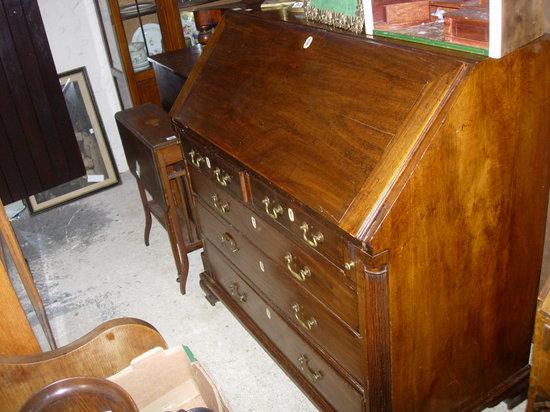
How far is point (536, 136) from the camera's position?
5.04 ft

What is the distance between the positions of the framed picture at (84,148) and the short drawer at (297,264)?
2.03m

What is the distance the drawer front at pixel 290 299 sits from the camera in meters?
1.64

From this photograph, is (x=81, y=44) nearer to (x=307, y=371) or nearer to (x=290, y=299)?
(x=290, y=299)

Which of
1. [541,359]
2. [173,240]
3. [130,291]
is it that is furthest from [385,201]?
[130,291]

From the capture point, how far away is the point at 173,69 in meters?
2.65

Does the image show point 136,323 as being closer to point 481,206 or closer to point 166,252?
point 481,206

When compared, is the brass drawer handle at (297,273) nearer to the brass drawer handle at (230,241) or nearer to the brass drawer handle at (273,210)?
the brass drawer handle at (273,210)

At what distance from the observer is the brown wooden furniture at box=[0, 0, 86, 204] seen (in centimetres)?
326

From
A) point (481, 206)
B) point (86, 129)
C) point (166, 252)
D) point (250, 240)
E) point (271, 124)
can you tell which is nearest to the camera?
point (481, 206)

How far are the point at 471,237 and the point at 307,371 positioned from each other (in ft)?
2.67

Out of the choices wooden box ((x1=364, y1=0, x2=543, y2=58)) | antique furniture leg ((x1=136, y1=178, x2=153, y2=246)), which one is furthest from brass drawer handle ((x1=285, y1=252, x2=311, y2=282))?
antique furniture leg ((x1=136, y1=178, x2=153, y2=246))

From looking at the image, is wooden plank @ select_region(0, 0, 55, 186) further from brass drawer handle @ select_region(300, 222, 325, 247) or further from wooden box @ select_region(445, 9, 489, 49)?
wooden box @ select_region(445, 9, 489, 49)

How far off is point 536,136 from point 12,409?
5.30 feet

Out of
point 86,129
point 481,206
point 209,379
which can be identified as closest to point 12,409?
point 209,379
